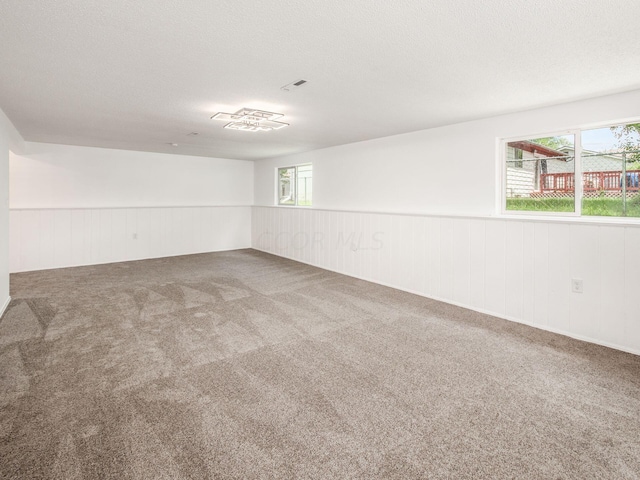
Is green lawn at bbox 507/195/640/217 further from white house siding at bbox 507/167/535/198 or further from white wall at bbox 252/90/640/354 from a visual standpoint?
white wall at bbox 252/90/640/354

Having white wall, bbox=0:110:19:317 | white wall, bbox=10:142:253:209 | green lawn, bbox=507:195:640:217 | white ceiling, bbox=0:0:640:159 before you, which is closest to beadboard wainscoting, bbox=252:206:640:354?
green lawn, bbox=507:195:640:217

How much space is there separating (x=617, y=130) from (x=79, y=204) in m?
7.97

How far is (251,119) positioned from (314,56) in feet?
5.64

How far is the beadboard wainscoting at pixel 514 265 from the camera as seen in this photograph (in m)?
2.97

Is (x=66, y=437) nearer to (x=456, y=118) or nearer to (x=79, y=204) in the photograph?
(x=456, y=118)

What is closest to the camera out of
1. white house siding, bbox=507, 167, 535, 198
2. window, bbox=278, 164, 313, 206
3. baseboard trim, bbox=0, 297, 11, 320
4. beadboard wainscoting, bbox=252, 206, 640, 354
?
beadboard wainscoting, bbox=252, 206, 640, 354

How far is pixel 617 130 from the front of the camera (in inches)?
125

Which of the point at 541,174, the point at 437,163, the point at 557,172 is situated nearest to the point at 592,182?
the point at 557,172

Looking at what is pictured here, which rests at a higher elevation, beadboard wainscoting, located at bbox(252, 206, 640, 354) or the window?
the window

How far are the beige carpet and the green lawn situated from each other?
1265mm

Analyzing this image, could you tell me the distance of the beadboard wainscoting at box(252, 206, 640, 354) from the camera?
2.97 metres

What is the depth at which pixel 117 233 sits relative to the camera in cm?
686

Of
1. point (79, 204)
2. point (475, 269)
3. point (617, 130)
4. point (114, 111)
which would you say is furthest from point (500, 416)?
point (79, 204)

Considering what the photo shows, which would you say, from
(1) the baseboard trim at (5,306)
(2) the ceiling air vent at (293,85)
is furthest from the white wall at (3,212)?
(2) the ceiling air vent at (293,85)
